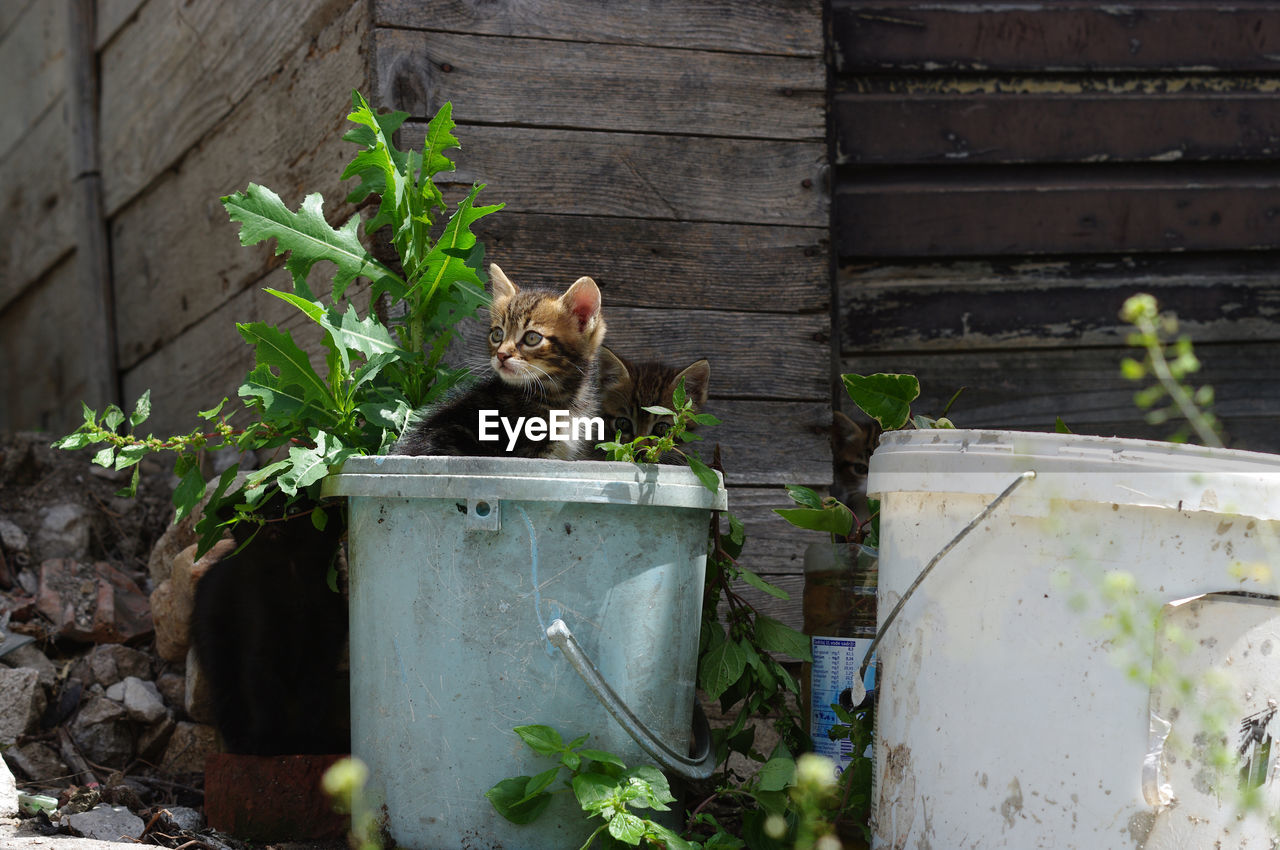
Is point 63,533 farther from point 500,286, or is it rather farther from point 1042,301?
point 1042,301

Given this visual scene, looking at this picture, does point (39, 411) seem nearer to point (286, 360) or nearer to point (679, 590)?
point (286, 360)

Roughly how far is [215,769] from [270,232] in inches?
44.0

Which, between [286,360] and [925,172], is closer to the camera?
[286,360]

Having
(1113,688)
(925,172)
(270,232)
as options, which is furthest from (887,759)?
(925,172)

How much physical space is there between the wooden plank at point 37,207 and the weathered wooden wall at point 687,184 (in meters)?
2.76

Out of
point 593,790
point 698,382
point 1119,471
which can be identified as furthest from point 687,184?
point 593,790

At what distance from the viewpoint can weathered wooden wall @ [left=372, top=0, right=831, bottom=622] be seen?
2924 millimetres

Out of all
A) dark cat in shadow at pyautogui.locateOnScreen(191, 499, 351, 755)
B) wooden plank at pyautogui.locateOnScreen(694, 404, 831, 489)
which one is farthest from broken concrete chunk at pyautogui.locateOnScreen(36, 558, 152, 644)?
wooden plank at pyautogui.locateOnScreen(694, 404, 831, 489)

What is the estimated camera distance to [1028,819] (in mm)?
1695

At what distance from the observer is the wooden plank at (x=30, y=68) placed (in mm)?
4855

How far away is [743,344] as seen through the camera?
3.10 metres

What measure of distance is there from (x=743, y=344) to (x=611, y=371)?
0.45m

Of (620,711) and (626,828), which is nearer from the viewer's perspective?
(626,828)

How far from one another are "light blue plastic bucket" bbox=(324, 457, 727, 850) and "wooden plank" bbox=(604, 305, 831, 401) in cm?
112
